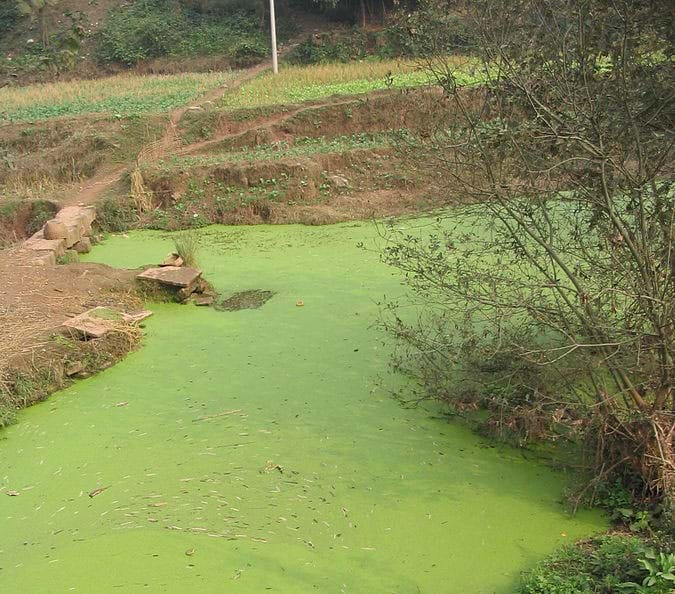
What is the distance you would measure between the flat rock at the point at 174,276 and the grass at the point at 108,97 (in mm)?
7678

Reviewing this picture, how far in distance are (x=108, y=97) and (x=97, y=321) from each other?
1229cm

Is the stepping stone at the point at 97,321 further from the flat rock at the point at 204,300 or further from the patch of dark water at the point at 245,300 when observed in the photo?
the patch of dark water at the point at 245,300

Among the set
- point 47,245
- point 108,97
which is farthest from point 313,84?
point 47,245

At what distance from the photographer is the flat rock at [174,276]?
23.1 ft

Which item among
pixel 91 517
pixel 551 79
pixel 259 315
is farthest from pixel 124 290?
pixel 551 79

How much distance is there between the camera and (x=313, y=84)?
16.4 metres

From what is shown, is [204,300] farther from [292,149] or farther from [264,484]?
[292,149]

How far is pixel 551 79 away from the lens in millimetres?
3641

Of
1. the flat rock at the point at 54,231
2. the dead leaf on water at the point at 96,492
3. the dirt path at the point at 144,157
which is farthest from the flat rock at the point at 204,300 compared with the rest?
the dirt path at the point at 144,157

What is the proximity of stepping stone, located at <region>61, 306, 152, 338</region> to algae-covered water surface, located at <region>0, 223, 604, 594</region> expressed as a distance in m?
0.40

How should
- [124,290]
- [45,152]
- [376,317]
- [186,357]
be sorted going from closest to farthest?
[186,357]
[376,317]
[124,290]
[45,152]

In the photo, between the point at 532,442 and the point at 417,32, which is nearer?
the point at 417,32

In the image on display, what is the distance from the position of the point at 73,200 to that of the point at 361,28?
1566 cm

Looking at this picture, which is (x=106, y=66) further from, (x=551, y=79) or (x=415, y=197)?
(x=551, y=79)
